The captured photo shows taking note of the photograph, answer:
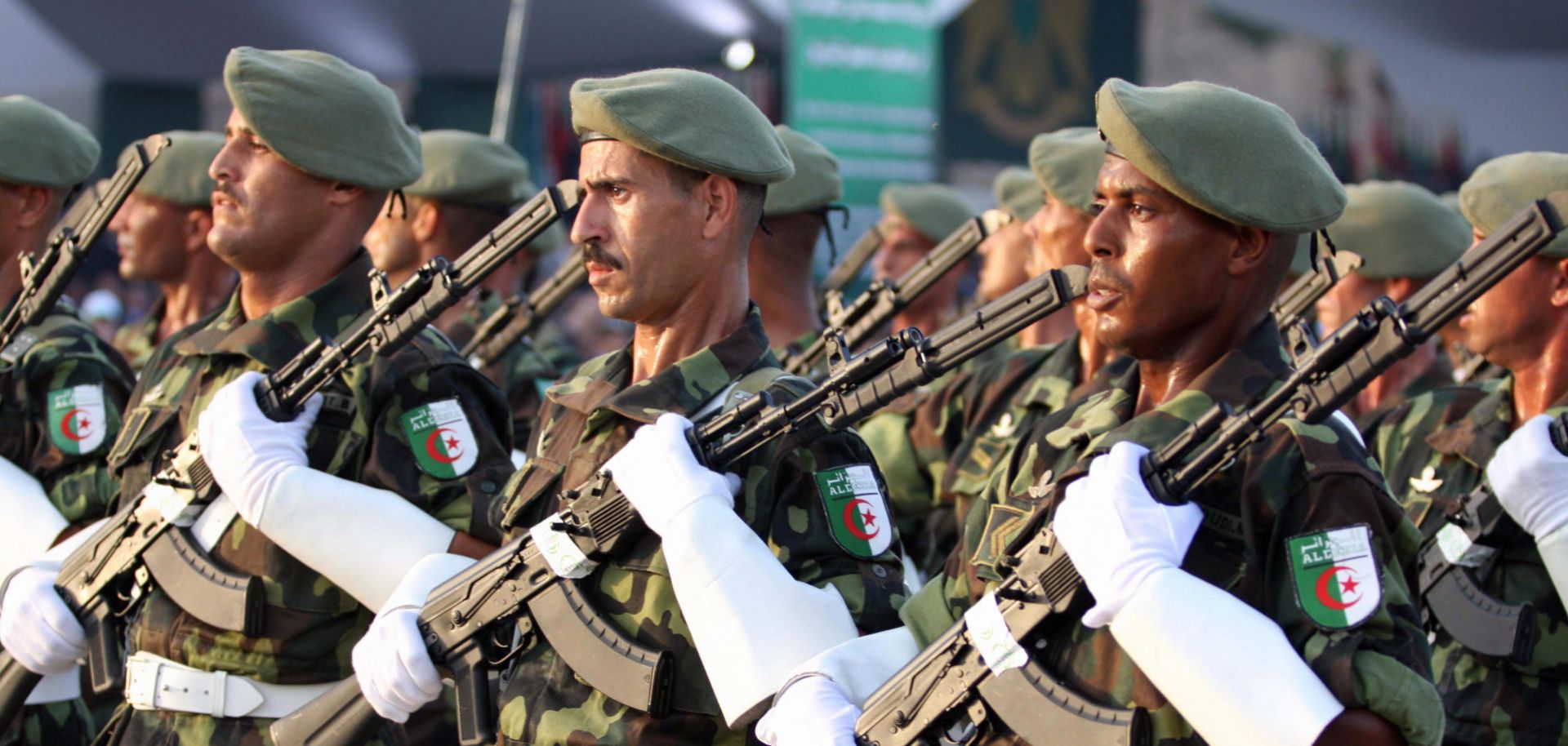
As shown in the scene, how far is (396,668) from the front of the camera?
403 centimetres

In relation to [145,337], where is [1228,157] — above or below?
below

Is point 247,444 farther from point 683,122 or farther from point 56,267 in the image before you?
point 56,267

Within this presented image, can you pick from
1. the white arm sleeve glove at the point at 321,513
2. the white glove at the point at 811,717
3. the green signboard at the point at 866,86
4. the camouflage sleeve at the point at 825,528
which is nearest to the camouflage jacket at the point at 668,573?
the camouflage sleeve at the point at 825,528

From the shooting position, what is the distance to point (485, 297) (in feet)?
25.3

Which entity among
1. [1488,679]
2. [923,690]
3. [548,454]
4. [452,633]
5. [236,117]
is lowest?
[1488,679]

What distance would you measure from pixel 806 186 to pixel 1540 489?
2.98 metres

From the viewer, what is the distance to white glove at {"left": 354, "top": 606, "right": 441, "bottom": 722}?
159 inches

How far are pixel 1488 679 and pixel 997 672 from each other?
202cm

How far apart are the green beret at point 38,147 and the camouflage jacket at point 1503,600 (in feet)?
14.2

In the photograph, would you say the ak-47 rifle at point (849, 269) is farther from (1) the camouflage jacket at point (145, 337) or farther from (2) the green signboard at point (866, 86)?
(2) the green signboard at point (866, 86)

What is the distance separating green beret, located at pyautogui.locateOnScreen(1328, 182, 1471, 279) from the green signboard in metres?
5.90

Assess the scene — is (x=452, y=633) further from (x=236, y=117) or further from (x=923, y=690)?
(x=236, y=117)

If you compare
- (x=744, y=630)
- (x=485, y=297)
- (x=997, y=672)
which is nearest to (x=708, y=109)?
(x=744, y=630)

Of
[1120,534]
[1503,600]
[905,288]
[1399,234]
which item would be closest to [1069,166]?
[905,288]
